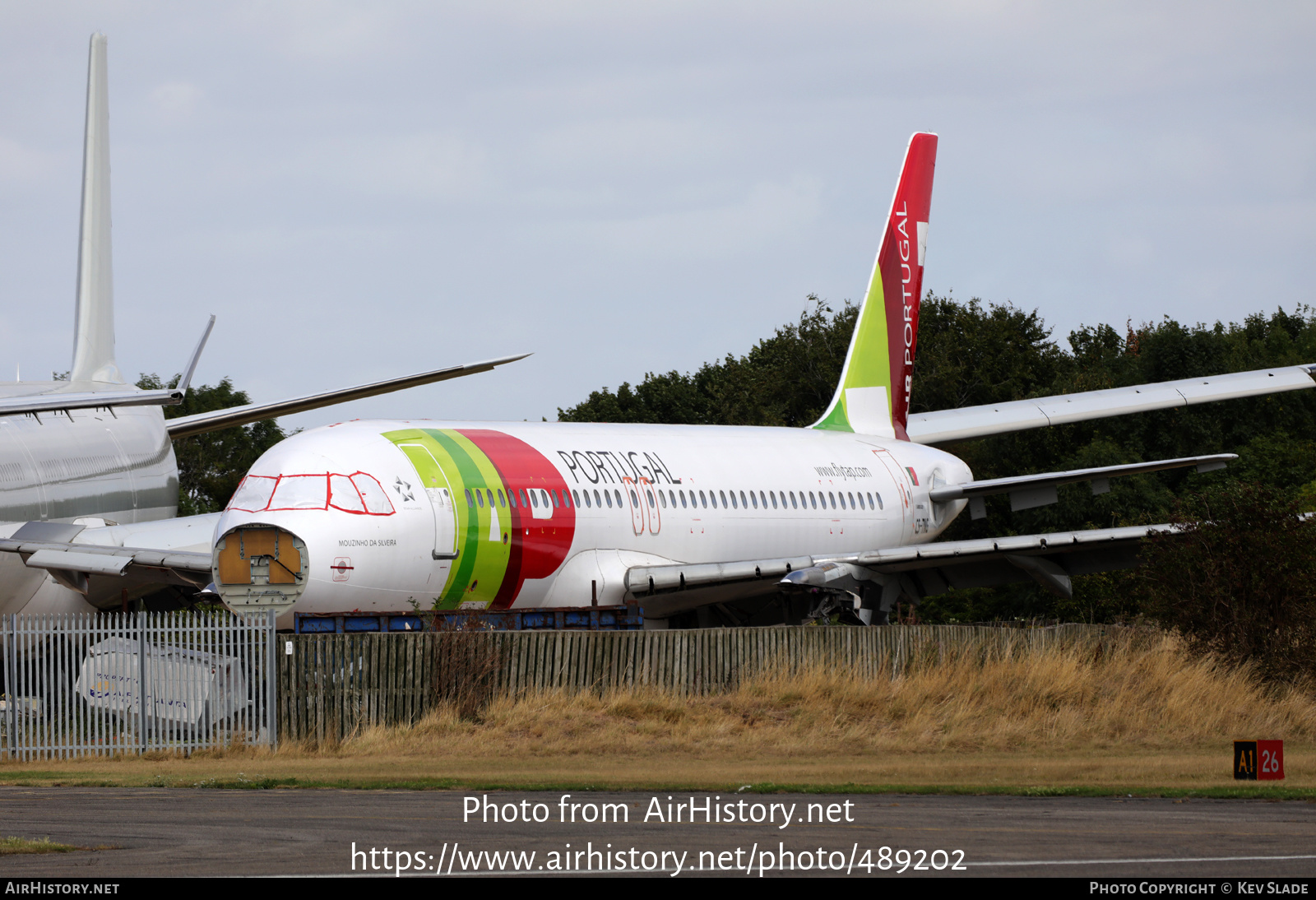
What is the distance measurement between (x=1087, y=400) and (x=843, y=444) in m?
4.64

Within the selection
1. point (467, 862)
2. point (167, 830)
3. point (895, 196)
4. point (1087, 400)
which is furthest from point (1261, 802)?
point (895, 196)

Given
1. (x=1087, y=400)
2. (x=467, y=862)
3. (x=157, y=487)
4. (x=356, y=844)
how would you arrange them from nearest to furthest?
(x=467, y=862)
(x=356, y=844)
(x=157, y=487)
(x=1087, y=400)

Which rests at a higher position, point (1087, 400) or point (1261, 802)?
point (1087, 400)

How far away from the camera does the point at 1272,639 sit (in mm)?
23219

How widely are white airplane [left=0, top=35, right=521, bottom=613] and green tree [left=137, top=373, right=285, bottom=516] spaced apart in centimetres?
2266

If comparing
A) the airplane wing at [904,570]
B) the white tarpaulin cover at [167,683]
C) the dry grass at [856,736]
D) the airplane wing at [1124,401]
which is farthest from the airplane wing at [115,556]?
the airplane wing at [1124,401]

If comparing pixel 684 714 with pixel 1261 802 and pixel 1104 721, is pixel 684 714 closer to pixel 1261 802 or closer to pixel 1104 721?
pixel 1104 721

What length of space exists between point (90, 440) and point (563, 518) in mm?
8174

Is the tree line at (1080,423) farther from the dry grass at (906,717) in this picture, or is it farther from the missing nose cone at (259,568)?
the missing nose cone at (259,568)

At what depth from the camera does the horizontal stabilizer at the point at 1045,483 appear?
26281mm

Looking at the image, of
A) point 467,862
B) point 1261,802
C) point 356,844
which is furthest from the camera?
point 1261,802

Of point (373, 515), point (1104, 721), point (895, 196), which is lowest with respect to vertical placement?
point (1104, 721)

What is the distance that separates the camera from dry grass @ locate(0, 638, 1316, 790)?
658 inches

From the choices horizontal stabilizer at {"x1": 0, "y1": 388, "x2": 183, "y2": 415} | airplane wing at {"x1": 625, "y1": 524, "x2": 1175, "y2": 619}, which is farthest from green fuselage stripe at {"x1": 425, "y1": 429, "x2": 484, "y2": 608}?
horizontal stabilizer at {"x1": 0, "y1": 388, "x2": 183, "y2": 415}
